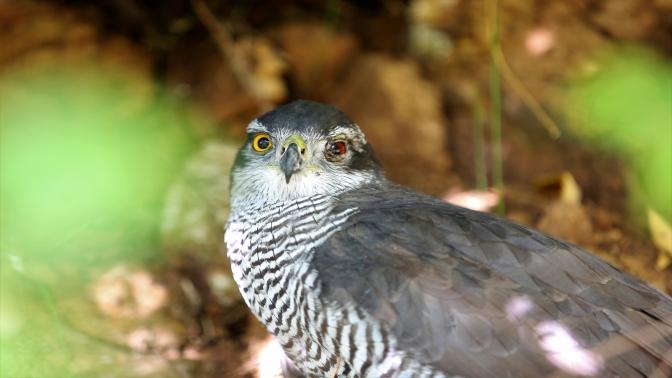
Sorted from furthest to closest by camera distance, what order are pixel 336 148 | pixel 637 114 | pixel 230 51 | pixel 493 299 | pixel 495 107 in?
pixel 230 51 → pixel 495 107 → pixel 637 114 → pixel 336 148 → pixel 493 299

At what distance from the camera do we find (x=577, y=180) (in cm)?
586

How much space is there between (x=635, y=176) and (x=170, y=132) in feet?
15.1

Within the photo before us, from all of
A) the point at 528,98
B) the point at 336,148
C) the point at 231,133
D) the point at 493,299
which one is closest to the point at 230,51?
the point at 231,133

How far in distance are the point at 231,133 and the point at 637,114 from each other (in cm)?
400

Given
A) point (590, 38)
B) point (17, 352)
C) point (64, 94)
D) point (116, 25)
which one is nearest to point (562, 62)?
point (590, 38)

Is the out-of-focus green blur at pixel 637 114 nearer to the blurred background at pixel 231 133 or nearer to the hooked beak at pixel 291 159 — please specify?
the blurred background at pixel 231 133

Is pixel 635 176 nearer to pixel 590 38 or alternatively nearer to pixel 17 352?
pixel 590 38

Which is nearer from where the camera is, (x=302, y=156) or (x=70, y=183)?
(x=302, y=156)

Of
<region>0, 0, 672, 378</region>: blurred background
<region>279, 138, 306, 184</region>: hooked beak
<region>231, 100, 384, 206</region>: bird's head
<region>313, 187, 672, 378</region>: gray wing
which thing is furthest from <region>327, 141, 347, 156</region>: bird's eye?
<region>0, 0, 672, 378</region>: blurred background

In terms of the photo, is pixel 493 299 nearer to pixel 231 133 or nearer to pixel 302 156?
pixel 302 156

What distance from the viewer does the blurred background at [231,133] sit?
468 centimetres

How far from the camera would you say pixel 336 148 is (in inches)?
156

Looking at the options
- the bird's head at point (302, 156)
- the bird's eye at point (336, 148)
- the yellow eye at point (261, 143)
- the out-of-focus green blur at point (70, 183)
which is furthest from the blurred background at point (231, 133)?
the bird's eye at point (336, 148)

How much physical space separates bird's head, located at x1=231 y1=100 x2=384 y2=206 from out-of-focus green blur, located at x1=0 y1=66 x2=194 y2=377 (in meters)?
1.68
